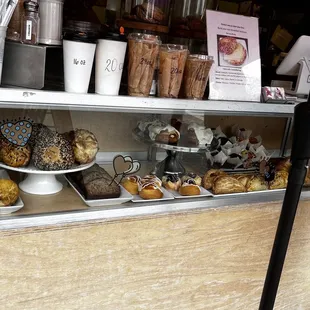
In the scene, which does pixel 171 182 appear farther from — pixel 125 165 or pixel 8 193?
pixel 8 193

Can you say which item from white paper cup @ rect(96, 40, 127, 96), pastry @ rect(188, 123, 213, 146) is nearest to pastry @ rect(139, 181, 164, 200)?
pastry @ rect(188, 123, 213, 146)

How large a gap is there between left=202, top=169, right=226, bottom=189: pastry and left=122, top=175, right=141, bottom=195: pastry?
267 mm

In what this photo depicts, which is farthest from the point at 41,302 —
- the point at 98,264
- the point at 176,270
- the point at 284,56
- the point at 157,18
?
the point at 284,56

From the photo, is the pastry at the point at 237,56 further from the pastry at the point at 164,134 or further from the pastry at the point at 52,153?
the pastry at the point at 52,153

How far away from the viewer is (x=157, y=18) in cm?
130

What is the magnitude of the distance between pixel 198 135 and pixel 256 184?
0.97ft

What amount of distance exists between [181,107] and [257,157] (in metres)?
0.60

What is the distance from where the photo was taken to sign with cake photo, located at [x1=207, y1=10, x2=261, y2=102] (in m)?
1.32

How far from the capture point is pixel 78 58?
3.50 ft

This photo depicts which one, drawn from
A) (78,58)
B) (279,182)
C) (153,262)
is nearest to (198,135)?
(279,182)

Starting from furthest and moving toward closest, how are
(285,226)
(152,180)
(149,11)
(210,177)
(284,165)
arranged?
1. (284,165)
2. (210,177)
3. (152,180)
4. (149,11)
5. (285,226)

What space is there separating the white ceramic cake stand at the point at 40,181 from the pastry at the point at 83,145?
32mm

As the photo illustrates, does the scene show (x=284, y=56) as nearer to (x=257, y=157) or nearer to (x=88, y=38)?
(x=257, y=157)

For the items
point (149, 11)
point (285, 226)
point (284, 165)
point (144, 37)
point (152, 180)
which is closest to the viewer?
point (285, 226)
